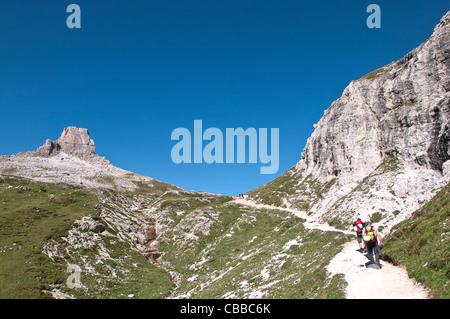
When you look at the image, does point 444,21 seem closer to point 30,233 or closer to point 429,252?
point 429,252

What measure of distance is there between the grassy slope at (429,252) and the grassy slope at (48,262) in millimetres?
34923

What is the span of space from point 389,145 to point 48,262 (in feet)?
241

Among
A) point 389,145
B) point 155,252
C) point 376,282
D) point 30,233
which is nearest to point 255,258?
point 376,282

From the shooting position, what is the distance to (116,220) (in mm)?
73875

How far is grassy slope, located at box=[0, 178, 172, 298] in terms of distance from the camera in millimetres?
37344

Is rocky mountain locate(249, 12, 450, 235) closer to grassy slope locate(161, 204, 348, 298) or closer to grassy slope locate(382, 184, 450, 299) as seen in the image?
grassy slope locate(161, 204, 348, 298)

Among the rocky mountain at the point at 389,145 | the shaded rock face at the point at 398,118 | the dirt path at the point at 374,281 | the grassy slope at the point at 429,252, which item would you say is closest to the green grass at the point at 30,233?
the dirt path at the point at 374,281

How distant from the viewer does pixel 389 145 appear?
59.5 m

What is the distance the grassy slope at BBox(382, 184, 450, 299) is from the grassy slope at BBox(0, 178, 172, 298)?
34923mm

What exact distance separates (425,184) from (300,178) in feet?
201

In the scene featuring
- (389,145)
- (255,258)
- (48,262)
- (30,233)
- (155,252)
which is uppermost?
(389,145)

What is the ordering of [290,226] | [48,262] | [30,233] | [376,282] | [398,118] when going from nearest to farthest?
1. [376,282]
2. [48,262]
3. [30,233]
4. [290,226]
5. [398,118]

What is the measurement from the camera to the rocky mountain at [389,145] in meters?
44.2

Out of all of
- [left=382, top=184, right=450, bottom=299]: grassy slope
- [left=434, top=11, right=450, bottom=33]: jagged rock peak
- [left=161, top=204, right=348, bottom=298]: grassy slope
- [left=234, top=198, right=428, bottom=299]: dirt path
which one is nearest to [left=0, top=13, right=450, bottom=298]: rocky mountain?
[left=382, top=184, right=450, bottom=299]: grassy slope
